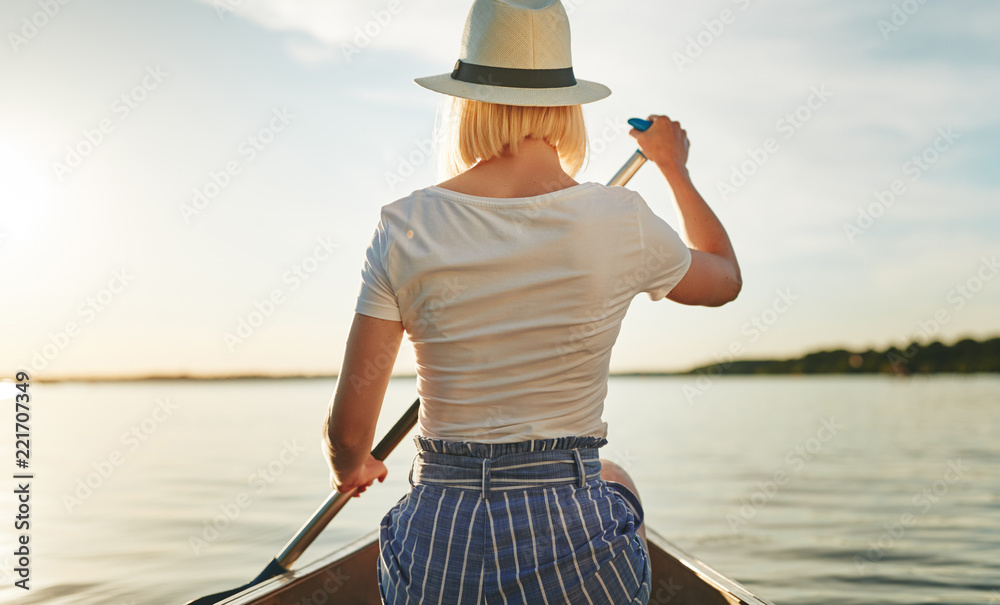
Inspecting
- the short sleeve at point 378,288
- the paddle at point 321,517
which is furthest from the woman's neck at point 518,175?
the paddle at point 321,517

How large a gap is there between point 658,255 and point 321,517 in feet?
4.08

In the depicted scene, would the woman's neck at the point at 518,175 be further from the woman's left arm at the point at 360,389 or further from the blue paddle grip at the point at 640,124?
the blue paddle grip at the point at 640,124

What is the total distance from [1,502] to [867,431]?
14.0 m

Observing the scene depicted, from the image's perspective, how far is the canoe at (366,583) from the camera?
A: 81.0 inches

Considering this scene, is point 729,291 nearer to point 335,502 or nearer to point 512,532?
point 512,532

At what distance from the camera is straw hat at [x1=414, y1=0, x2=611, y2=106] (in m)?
1.23

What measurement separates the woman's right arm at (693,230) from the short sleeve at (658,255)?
0.12 feet

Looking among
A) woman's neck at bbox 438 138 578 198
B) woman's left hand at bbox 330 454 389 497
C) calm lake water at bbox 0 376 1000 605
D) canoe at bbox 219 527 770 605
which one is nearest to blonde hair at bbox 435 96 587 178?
woman's neck at bbox 438 138 578 198

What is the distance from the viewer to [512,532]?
3.67 feet

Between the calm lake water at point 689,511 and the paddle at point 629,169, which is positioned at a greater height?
the paddle at point 629,169

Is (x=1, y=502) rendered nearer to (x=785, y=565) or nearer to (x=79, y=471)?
(x=79, y=471)

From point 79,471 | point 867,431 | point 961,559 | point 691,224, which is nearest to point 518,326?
point 691,224

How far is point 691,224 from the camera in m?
1.41

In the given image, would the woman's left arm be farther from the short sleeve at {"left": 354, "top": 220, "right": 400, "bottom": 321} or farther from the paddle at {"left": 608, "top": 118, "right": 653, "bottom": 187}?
the paddle at {"left": 608, "top": 118, "right": 653, "bottom": 187}
